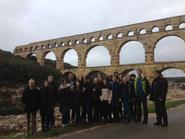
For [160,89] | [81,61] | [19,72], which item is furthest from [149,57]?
[160,89]

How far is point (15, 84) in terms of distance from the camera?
31.2 metres

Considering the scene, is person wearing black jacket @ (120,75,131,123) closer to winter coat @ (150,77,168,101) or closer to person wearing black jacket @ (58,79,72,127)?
winter coat @ (150,77,168,101)

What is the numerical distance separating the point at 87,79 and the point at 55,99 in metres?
1.25

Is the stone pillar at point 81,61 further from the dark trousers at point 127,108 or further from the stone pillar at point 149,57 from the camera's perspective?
the dark trousers at point 127,108

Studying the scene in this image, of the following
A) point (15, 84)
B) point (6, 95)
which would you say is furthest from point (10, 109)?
point (15, 84)

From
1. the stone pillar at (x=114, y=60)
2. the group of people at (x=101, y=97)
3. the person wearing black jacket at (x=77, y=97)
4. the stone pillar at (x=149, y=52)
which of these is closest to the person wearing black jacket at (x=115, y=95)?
the group of people at (x=101, y=97)

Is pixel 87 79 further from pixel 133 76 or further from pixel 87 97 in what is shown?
pixel 133 76

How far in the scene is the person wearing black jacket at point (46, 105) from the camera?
31.2 feet

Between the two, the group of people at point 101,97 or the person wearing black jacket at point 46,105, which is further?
the group of people at point 101,97

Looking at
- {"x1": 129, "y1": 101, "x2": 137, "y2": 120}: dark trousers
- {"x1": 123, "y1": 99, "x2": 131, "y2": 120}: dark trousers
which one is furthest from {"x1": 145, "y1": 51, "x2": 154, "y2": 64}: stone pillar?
{"x1": 123, "y1": 99, "x2": 131, "y2": 120}: dark trousers

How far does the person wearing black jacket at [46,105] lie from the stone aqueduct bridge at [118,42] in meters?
27.8

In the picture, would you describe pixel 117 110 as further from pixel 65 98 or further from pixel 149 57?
pixel 149 57

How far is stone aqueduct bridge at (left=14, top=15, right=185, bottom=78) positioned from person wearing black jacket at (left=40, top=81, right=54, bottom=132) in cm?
2777

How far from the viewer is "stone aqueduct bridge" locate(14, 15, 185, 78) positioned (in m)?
37.3
